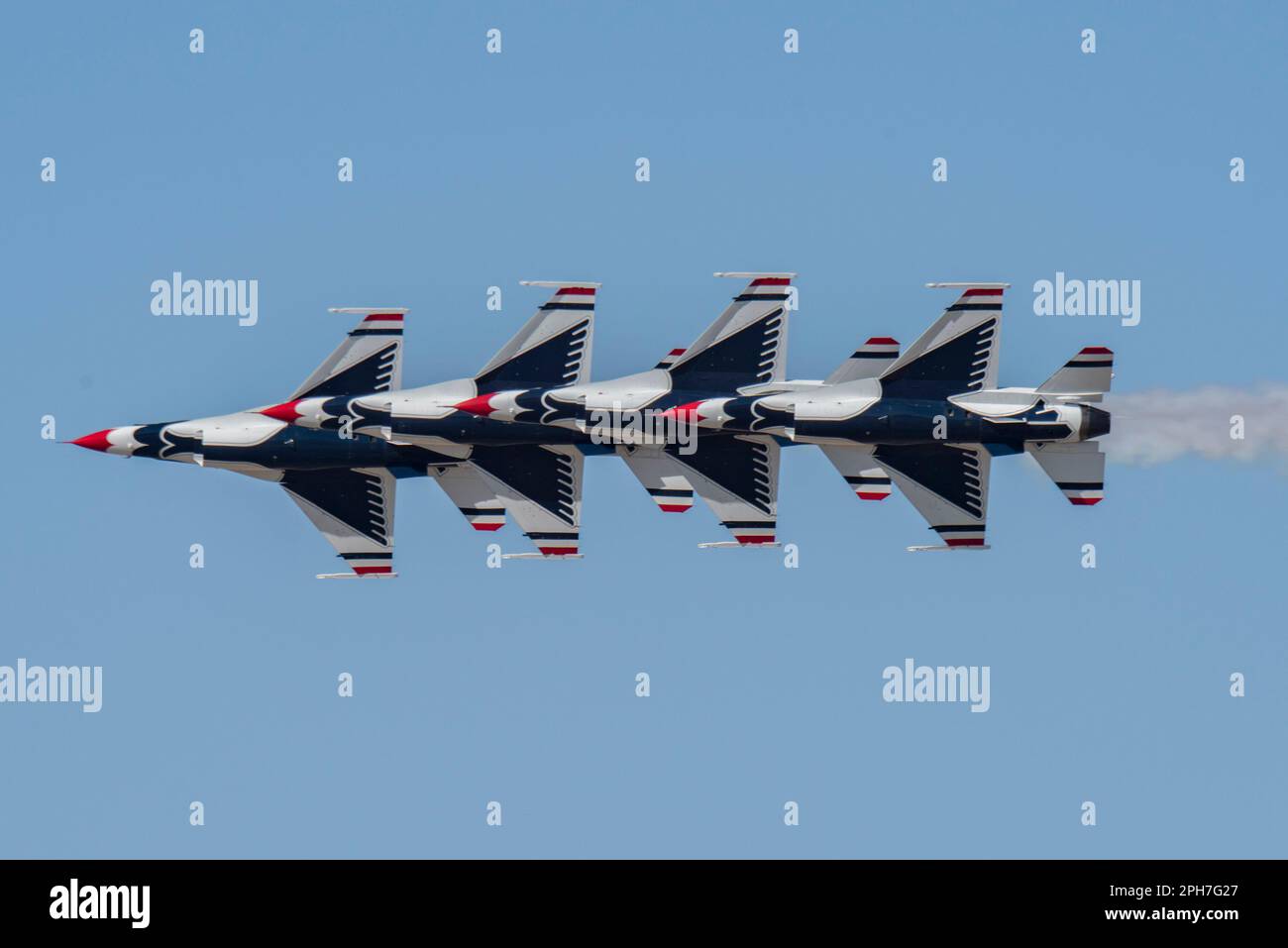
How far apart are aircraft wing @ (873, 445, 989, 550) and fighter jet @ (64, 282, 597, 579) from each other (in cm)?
946

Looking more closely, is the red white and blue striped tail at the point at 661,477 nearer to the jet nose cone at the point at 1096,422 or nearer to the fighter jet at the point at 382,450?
the fighter jet at the point at 382,450

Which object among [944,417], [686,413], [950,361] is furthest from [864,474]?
[686,413]

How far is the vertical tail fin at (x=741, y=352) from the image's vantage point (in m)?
82.9

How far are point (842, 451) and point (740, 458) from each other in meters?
2.99

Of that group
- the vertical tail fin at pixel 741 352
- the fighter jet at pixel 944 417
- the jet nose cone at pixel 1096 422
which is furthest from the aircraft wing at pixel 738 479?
the jet nose cone at pixel 1096 422

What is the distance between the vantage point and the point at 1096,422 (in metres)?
81.5

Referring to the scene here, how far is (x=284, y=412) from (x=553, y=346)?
8.23 metres

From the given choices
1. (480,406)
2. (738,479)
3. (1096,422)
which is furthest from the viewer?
(738,479)

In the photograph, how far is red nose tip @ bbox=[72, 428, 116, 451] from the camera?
8606 centimetres

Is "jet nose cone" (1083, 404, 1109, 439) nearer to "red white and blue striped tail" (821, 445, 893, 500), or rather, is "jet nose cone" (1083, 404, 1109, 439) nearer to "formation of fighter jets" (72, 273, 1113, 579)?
"formation of fighter jets" (72, 273, 1113, 579)

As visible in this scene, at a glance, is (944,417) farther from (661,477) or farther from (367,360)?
(367,360)

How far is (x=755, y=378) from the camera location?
8288cm
